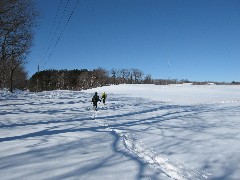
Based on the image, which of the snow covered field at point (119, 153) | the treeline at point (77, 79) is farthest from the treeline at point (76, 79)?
the snow covered field at point (119, 153)

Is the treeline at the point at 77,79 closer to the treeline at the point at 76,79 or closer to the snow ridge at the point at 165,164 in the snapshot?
the treeline at the point at 76,79

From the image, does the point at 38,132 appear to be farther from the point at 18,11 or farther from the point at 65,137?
the point at 18,11

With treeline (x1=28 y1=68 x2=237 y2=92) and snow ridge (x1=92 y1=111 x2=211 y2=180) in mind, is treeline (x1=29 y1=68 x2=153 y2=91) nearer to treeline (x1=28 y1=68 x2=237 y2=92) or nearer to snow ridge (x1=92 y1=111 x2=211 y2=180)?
treeline (x1=28 y1=68 x2=237 y2=92)

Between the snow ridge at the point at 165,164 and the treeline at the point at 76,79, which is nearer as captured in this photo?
the snow ridge at the point at 165,164

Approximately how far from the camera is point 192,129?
13016 mm

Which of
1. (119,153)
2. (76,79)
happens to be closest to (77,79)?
(76,79)

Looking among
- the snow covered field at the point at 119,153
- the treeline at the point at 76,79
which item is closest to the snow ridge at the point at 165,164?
the snow covered field at the point at 119,153

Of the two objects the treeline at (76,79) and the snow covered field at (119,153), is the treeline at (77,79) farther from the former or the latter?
the snow covered field at (119,153)

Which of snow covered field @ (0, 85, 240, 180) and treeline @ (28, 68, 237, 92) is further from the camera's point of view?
treeline @ (28, 68, 237, 92)

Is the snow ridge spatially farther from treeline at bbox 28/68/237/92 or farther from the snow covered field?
treeline at bbox 28/68/237/92

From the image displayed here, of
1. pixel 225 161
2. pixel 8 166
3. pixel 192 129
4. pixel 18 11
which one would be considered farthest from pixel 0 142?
pixel 18 11

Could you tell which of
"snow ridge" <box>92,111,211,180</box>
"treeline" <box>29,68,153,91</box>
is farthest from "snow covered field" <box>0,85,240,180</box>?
"treeline" <box>29,68,153,91</box>

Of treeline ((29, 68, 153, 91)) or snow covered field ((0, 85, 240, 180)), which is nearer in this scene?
snow covered field ((0, 85, 240, 180))

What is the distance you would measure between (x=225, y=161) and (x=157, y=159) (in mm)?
1786
